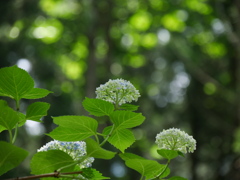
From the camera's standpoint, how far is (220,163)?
37.4 ft

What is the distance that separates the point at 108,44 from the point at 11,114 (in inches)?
483

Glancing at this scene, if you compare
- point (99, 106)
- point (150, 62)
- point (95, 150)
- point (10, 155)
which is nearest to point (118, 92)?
point (99, 106)

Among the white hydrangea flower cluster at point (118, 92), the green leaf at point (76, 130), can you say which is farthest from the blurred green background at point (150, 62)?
the green leaf at point (76, 130)

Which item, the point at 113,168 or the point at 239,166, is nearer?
the point at 239,166

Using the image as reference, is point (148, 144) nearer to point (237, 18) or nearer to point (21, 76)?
point (237, 18)

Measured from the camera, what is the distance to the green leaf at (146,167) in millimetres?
736

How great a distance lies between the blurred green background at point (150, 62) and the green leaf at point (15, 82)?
9.54 meters

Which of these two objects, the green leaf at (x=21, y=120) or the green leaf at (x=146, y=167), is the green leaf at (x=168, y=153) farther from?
the green leaf at (x=21, y=120)

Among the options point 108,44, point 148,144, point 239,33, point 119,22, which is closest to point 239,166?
point 239,33

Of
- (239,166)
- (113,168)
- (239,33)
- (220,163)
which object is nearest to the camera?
(239,166)

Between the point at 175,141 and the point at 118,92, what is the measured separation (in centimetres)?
19

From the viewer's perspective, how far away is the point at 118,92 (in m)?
0.93

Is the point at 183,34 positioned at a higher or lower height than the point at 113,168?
higher

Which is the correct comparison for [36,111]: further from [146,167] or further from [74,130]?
[146,167]
